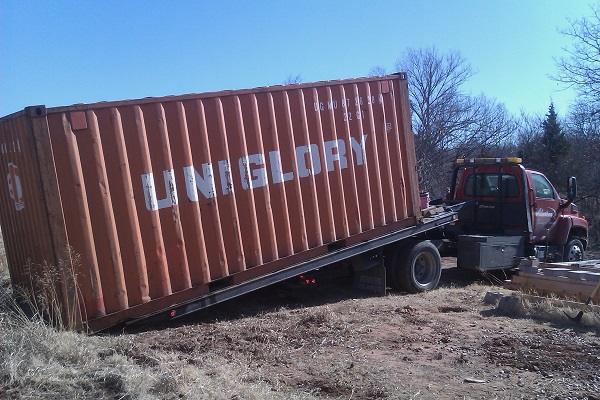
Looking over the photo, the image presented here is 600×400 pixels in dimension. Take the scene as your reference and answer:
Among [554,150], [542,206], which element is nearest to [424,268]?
[542,206]

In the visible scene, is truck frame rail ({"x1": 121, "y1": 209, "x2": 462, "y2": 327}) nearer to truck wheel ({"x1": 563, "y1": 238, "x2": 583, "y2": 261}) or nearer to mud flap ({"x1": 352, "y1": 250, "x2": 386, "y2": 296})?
mud flap ({"x1": 352, "y1": 250, "x2": 386, "y2": 296})

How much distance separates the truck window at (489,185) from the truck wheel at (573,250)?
2.06 meters

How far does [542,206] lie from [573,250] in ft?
5.26

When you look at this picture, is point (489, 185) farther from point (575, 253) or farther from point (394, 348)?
point (394, 348)

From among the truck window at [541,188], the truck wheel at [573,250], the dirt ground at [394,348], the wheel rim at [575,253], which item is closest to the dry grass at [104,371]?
the dirt ground at [394,348]

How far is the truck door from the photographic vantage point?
1177 cm

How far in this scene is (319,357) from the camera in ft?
19.6

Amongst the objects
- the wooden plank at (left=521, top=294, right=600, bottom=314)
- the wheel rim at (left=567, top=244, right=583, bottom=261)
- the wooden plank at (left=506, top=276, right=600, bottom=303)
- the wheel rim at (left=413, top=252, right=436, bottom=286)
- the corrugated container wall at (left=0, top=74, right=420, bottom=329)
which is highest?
the corrugated container wall at (left=0, top=74, right=420, bottom=329)

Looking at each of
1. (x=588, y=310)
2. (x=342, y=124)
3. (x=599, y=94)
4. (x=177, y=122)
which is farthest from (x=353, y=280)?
(x=599, y=94)

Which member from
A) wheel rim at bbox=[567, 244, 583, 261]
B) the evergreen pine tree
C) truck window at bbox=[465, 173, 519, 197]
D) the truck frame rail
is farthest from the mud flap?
the evergreen pine tree

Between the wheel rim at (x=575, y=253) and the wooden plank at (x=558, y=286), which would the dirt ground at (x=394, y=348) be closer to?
the wooden plank at (x=558, y=286)

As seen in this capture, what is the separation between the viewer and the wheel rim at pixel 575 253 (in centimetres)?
1270

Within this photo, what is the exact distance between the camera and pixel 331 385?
515 cm

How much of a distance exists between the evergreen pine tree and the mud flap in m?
24.3
